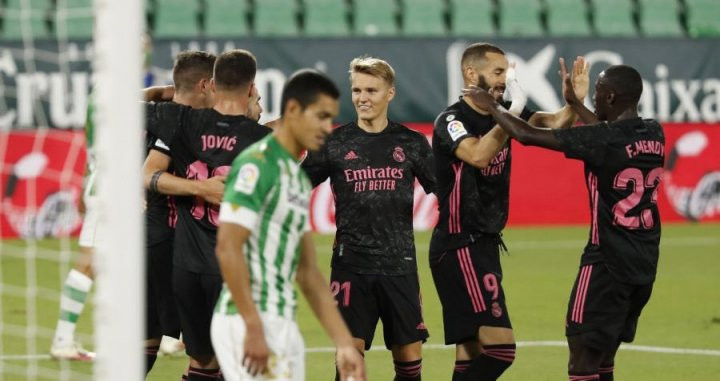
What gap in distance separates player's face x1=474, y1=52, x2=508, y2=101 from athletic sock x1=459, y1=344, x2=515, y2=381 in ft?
4.87

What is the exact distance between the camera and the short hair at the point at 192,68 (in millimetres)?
7539

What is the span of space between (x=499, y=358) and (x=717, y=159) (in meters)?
12.1

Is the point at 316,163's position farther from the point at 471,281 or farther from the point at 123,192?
the point at 123,192

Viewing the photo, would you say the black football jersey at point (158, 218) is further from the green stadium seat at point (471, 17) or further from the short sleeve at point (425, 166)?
the green stadium seat at point (471, 17)

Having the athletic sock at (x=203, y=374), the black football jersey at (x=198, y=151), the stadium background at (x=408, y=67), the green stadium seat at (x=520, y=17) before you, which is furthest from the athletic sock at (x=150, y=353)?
the green stadium seat at (x=520, y=17)

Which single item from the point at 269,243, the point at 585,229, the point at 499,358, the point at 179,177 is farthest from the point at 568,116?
the point at 585,229

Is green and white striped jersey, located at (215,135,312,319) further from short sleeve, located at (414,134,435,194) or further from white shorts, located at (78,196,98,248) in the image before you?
white shorts, located at (78,196,98,248)

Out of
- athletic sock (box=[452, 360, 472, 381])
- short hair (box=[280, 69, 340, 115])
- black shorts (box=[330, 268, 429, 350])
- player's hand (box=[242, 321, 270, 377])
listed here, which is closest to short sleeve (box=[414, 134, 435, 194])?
black shorts (box=[330, 268, 429, 350])

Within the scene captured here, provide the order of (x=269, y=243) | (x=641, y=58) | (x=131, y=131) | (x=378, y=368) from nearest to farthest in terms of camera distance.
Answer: (x=131, y=131) < (x=269, y=243) < (x=378, y=368) < (x=641, y=58)

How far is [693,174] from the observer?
18.8 m

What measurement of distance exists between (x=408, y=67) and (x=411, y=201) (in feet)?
37.8

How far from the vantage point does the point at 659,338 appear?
11.0 metres

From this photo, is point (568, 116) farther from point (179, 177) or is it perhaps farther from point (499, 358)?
point (179, 177)

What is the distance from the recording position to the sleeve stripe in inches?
207
